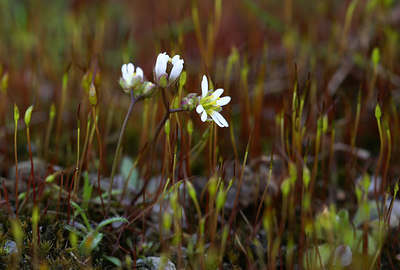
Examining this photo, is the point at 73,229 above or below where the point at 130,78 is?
below

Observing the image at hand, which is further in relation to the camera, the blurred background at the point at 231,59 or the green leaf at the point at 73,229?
the blurred background at the point at 231,59

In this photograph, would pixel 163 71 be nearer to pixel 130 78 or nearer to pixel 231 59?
pixel 130 78

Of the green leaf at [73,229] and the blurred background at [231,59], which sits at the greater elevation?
the blurred background at [231,59]

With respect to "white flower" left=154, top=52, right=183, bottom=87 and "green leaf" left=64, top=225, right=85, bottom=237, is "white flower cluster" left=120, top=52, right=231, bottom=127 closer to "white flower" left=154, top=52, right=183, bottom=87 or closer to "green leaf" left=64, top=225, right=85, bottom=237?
"white flower" left=154, top=52, right=183, bottom=87

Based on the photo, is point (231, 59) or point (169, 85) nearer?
point (169, 85)

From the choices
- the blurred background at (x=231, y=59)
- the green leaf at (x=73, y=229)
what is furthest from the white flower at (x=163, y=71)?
the green leaf at (x=73, y=229)

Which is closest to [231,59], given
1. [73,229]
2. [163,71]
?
[163,71]

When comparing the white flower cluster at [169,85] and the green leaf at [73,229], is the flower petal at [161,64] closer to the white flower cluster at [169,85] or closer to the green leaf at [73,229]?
the white flower cluster at [169,85]

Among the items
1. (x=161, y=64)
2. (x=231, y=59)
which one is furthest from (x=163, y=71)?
(x=231, y=59)

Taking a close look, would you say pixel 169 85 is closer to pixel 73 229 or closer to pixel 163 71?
pixel 163 71

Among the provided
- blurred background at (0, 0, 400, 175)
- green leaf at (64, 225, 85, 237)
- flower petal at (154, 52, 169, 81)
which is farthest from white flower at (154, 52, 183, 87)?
green leaf at (64, 225, 85, 237)
